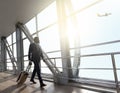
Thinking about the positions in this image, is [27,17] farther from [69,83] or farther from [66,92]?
[66,92]

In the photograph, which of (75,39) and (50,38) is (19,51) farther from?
(75,39)

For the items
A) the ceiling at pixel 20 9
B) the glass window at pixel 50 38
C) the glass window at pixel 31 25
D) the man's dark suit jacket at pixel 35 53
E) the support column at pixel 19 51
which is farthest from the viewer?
the support column at pixel 19 51

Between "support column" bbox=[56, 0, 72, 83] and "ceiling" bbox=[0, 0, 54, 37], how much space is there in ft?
3.61

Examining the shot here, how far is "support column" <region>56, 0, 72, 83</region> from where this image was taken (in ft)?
16.3

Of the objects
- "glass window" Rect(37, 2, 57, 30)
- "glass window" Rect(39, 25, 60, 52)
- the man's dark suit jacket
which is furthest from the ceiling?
the man's dark suit jacket

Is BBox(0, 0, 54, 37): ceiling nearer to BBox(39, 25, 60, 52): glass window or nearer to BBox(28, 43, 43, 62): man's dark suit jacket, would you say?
BBox(39, 25, 60, 52): glass window

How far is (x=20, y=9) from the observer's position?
709 cm

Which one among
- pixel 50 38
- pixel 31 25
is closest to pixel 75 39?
pixel 50 38

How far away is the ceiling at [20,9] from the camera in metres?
6.35

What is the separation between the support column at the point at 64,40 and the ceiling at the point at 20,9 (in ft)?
3.61

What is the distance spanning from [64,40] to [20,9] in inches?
107

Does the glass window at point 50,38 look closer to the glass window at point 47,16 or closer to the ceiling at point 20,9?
the glass window at point 47,16

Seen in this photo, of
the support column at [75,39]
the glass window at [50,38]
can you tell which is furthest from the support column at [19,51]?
the support column at [75,39]

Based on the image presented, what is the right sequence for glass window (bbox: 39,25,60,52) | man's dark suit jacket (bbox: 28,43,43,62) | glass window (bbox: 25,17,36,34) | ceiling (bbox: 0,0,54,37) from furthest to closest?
glass window (bbox: 25,17,36,34) → ceiling (bbox: 0,0,54,37) → glass window (bbox: 39,25,60,52) → man's dark suit jacket (bbox: 28,43,43,62)
